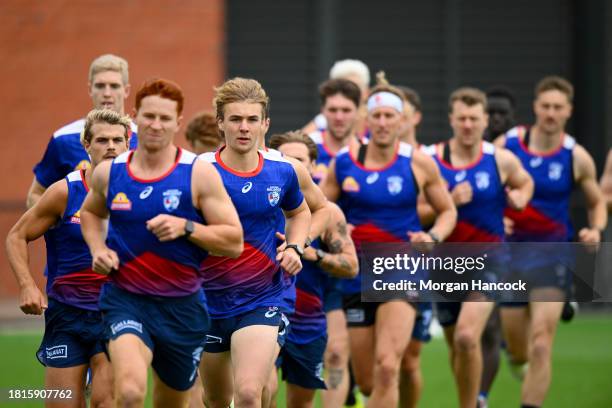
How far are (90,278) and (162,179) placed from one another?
4.86 ft

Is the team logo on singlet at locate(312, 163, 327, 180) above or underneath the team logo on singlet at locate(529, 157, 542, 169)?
underneath

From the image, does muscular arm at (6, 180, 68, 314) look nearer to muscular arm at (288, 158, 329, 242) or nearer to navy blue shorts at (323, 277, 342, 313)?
muscular arm at (288, 158, 329, 242)

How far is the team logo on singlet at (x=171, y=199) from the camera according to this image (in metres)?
7.17

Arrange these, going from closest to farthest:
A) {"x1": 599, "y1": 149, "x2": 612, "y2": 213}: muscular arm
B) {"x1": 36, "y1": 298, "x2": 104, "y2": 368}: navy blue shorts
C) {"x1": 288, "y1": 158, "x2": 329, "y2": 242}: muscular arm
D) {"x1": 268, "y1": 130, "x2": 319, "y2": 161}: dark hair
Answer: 1. {"x1": 36, "y1": 298, "x2": 104, "y2": 368}: navy blue shorts
2. {"x1": 288, "y1": 158, "x2": 329, "y2": 242}: muscular arm
3. {"x1": 268, "y1": 130, "x2": 319, "y2": 161}: dark hair
4. {"x1": 599, "y1": 149, "x2": 612, "y2": 213}: muscular arm

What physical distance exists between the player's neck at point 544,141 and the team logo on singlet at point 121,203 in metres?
6.13

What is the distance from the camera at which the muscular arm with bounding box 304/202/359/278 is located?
29.8 feet

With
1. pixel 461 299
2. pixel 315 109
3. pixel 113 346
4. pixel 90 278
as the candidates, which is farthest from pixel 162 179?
pixel 315 109

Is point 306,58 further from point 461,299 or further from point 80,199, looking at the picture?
point 80,199

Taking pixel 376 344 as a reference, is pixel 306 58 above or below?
above

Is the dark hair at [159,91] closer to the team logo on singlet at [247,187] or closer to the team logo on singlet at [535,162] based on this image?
the team logo on singlet at [247,187]

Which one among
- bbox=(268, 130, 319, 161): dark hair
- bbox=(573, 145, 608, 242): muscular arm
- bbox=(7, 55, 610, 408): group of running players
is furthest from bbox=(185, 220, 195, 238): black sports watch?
bbox=(573, 145, 608, 242): muscular arm

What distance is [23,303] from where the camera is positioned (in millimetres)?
7930

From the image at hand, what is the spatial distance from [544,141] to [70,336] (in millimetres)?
5768

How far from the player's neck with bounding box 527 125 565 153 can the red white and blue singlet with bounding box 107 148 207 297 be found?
581cm
